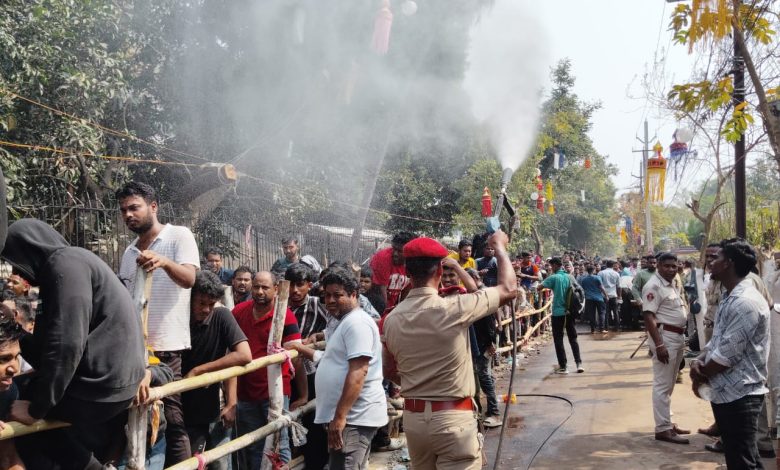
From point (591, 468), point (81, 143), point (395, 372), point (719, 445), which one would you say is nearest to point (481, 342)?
point (591, 468)

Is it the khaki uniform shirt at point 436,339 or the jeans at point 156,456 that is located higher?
the khaki uniform shirt at point 436,339

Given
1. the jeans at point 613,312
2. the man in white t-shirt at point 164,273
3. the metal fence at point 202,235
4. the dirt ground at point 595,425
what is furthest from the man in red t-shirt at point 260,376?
the jeans at point 613,312

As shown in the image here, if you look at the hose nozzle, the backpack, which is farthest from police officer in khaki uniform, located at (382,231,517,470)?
the backpack

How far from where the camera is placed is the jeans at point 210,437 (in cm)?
383

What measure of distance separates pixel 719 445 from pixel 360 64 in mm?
11677

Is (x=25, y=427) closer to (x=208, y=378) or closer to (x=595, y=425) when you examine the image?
(x=208, y=378)

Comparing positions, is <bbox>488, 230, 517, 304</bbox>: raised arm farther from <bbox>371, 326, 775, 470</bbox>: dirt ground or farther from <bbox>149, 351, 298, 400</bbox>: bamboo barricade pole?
<bbox>371, 326, 775, 470</bbox>: dirt ground

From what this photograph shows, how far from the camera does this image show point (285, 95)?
561 inches

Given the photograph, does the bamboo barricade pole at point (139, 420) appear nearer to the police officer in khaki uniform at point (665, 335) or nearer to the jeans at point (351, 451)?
the jeans at point (351, 451)

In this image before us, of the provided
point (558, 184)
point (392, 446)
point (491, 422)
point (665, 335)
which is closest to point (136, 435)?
point (392, 446)

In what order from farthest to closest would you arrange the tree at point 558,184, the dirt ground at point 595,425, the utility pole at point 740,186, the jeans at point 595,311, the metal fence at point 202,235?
the tree at point 558,184
the jeans at point 595,311
the utility pole at point 740,186
the metal fence at point 202,235
the dirt ground at point 595,425

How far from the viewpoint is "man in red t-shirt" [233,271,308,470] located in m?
4.19

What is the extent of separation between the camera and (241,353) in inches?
147

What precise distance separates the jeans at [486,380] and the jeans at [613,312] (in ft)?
35.8
